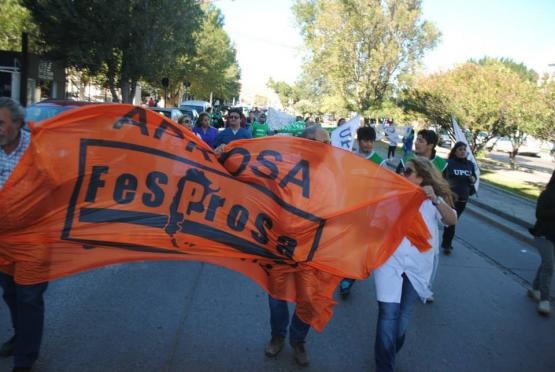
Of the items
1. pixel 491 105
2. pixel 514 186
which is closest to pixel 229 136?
pixel 514 186

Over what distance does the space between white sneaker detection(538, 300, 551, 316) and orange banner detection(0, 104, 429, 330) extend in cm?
279

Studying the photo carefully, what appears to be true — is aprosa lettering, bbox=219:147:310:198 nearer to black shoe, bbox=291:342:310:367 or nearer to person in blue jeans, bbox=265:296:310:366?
person in blue jeans, bbox=265:296:310:366

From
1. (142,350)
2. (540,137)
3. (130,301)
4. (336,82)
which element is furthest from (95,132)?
(336,82)

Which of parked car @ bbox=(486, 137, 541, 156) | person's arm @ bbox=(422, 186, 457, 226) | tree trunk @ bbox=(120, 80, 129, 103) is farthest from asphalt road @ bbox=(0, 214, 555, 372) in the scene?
parked car @ bbox=(486, 137, 541, 156)

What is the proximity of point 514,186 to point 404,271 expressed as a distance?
1491cm

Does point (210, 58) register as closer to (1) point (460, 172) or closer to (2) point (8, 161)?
(1) point (460, 172)

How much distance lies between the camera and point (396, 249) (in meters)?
3.34

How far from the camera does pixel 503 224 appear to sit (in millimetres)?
10148

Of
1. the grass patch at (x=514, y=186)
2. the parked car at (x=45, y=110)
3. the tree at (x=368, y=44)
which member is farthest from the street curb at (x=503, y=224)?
the tree at (x=368, y=44)

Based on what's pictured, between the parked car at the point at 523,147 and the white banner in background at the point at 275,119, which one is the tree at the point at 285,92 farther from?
the white banner in background at the point at 275,119

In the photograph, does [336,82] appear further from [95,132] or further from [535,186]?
[95,132]

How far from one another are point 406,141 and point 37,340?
18499 millimetres

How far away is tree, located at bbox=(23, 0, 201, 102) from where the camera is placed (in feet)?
65.8

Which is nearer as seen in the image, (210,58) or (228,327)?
(228,327)
